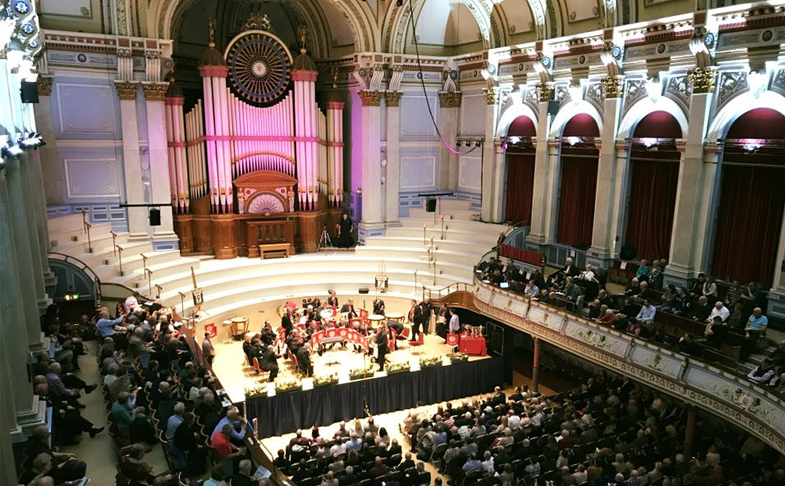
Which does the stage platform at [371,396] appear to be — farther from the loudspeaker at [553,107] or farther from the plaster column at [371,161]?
the loudspeaker at [553,107]

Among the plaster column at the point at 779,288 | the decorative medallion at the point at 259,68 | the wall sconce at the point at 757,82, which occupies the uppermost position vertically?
the decorative medallion at the point at 259,68

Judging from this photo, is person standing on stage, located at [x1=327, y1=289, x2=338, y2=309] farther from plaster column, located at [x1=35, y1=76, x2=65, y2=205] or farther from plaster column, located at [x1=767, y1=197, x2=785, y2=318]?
plaster column, located at [x1=767, y1=197, x2=785, y2=318]

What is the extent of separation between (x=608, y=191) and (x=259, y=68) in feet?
44.7

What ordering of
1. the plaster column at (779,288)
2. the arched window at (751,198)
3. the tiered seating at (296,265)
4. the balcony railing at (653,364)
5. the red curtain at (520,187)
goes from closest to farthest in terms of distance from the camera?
the balcony railing at (653,364) → the plaster column at (779,288) → the arched window at (751,198) → the tiered seating at (296,265) → the red curtain at (520,187)

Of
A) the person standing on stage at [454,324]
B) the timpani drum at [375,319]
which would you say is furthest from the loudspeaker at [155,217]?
the person standing on stage at [454,324]

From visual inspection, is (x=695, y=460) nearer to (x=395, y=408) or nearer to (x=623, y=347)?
(x=623, y=347)

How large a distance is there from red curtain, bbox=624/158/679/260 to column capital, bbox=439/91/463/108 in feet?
29.9

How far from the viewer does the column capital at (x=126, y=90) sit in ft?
65.4

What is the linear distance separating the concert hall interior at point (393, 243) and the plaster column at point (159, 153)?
0.12 m

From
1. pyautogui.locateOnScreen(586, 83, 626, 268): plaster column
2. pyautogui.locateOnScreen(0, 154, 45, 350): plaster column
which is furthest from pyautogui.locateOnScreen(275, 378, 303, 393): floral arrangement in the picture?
pyautogui.locateOnScreen(586, 83, 626, 268): plaster column

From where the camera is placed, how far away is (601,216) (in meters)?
18.9

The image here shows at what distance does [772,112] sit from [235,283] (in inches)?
677

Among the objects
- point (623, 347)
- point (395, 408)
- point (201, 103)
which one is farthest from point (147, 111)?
point (623, 347)

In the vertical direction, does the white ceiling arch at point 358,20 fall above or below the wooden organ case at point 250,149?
above
